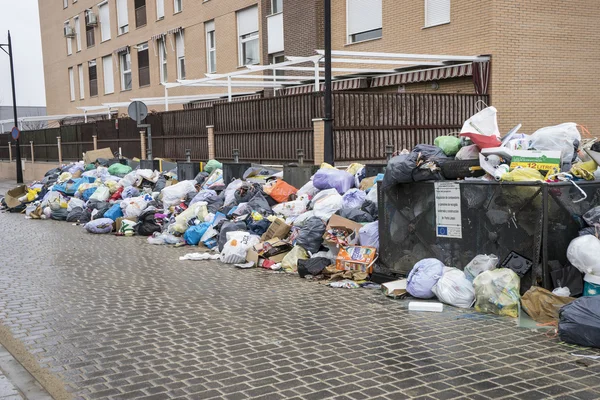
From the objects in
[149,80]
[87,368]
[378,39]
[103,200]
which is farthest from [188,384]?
[149,80]

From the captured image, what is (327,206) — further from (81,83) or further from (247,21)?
(81,83)

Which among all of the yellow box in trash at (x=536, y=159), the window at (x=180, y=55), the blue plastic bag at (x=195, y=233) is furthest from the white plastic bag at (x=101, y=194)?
the window at (x=180, y=55)

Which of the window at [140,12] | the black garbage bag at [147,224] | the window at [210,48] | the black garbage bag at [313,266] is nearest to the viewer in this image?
the black garbage bag at [313,266]

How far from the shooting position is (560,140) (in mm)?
6758

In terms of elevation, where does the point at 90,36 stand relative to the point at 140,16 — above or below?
below

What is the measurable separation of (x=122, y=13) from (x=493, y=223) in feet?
106

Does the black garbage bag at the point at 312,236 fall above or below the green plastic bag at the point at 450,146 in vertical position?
below

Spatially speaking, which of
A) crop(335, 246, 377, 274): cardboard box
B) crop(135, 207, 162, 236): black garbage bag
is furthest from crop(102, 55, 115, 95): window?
crop(335, 246, 377, 274): cardboard box

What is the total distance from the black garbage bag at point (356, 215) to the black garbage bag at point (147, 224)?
15.6 ft

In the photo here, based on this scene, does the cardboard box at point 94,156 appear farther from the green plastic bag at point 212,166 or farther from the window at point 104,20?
the window at point 104,20

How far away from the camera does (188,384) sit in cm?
436

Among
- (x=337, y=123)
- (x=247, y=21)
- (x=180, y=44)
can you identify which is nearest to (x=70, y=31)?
(x=180, y=44)

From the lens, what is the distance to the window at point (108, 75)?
Result: 36594 mm

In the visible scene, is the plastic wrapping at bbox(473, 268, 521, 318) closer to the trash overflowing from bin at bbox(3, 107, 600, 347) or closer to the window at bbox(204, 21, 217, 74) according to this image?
the trash overflowing from bin at bbox(3, 107, 600, 347)
